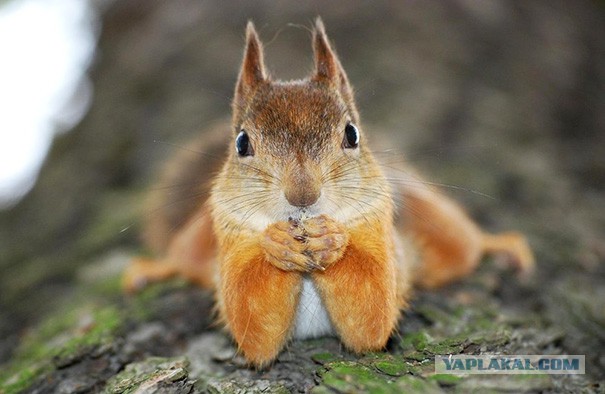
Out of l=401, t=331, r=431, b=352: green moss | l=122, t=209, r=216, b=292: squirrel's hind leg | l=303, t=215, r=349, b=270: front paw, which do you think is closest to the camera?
l=303, t=215, r=349, b=270: front paw

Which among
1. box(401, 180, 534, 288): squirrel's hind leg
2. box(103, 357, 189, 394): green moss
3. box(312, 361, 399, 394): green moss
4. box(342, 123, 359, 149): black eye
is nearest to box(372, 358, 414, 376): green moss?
box(312, 361, 399, 394): green moss

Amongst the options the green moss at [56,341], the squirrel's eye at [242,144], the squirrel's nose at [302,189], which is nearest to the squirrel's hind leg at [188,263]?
the green moss at [56,341]

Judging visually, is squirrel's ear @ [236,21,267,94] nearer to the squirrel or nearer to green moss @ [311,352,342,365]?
the squirrel

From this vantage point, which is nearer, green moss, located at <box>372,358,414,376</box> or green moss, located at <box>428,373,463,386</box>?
green moss, located at <box>428,373,463,386</box>

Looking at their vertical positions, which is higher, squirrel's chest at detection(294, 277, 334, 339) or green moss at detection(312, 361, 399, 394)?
squirrel's chest at detection(294, 277, 334, 339)

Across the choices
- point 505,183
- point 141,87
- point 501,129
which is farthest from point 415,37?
point 141,87

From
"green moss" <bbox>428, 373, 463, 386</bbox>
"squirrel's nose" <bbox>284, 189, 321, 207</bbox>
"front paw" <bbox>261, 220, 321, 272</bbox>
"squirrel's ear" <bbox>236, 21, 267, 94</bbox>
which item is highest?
"squirrel's ear" <bbox>236, 21, 267, 94</bbox>

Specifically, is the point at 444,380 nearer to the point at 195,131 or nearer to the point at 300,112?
the point at 300,112

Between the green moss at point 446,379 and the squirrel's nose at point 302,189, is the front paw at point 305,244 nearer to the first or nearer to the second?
the squirrel's nose at point 302,189
